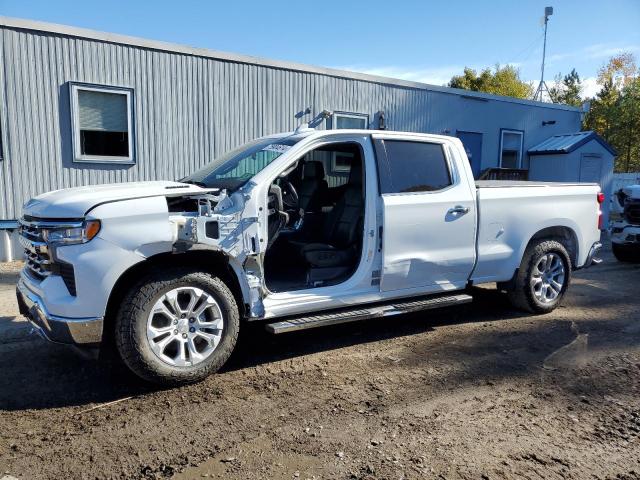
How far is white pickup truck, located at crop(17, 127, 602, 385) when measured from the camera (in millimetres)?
3500

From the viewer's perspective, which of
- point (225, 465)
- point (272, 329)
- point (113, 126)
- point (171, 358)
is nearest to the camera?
point (225, 465)

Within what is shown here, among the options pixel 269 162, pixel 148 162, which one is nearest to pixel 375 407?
pixel 269 162

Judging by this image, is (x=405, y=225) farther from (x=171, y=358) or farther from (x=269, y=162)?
(x=171, y=358)

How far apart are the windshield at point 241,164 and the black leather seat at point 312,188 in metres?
0.85

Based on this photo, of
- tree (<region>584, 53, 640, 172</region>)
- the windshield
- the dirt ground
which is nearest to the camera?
the dirt ground

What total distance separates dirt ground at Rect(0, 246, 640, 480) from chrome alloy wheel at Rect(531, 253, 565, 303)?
26.8 inches

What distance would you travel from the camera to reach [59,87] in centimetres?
904

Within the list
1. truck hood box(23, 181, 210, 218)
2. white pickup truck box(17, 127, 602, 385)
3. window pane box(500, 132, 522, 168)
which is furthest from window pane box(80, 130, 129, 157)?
window pane box(500, 132, 522, 168)

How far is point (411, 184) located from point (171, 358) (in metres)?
2.62

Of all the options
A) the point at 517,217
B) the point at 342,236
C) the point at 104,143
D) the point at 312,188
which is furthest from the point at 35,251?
the point at 104,143

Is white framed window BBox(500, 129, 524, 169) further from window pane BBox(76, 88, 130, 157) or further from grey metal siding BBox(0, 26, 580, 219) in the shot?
window pane BBox(76, 88, 130, 157)

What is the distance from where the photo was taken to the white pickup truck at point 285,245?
3500 mm

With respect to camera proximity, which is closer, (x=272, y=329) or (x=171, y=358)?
(x=171, y=358)

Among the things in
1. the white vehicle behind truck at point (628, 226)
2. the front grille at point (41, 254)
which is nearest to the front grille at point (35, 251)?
the front grille at point (41, 254)
